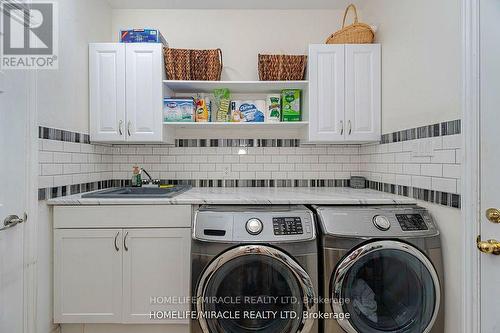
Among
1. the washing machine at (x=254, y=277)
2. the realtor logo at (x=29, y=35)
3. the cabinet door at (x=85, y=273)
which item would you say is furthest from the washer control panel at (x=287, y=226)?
the realtor logo at (x=29, y=35)

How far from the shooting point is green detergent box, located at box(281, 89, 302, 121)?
2307 millimetres

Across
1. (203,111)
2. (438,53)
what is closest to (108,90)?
(203,111)

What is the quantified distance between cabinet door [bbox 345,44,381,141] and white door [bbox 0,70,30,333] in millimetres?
2105

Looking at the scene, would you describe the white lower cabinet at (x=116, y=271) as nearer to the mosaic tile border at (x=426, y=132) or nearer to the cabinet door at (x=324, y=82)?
the cabinet door at (x=324, y=82)

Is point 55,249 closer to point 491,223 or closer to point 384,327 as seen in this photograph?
point 384,327

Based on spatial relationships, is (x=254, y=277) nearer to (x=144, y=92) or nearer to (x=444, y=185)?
(x=444, y=185)

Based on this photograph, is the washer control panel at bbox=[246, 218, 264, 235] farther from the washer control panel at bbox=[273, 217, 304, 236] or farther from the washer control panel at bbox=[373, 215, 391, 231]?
the washer control panel at bbox=[373, 215, 391, 231]

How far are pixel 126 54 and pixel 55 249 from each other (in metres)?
1.47

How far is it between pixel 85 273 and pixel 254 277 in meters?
1.10

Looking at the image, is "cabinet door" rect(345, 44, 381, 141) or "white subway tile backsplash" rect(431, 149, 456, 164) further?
"cabinet door" rect(345, 44, 381, 141)

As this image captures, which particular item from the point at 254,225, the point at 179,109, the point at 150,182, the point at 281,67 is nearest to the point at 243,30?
the point at 281,67

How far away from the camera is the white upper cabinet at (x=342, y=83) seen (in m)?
2.18


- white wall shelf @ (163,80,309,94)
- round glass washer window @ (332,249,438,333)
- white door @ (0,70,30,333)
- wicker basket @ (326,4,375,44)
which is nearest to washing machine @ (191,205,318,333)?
round glass washer window @ (332,249,438,333)

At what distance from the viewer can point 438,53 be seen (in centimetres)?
153
